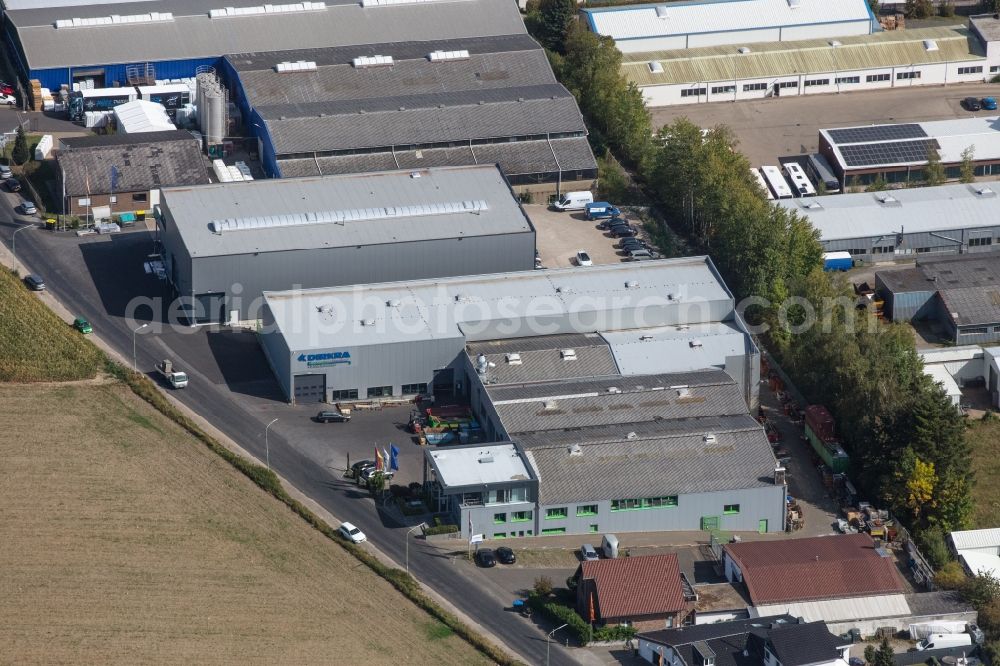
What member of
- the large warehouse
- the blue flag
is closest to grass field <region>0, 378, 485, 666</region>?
the blue flag

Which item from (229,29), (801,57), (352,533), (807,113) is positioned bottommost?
(352,533)

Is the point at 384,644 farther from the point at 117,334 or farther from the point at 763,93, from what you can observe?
the point at 763,93

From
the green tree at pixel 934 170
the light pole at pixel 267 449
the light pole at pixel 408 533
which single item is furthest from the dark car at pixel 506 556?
the green tree at pixel 934 170

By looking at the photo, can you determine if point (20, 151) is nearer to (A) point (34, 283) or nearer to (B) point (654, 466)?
(A) point (34, 283)

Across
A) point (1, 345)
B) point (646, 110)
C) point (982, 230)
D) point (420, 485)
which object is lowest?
point (420, 485)

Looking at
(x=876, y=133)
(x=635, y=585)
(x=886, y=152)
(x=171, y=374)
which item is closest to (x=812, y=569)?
(x=635, y=585)

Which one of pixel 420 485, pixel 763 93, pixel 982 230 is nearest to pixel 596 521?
pixel 420 485
